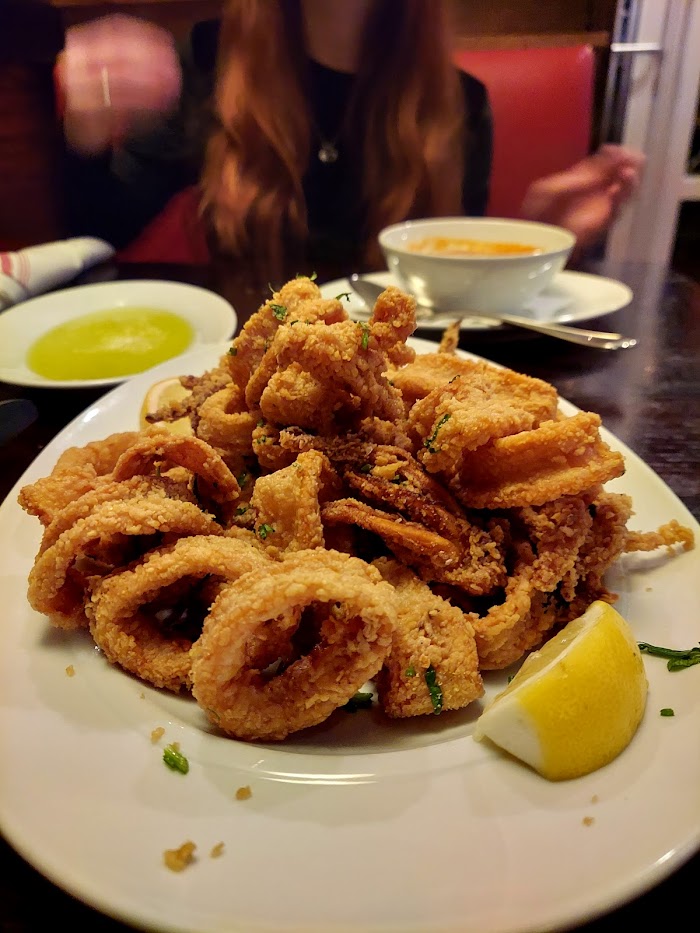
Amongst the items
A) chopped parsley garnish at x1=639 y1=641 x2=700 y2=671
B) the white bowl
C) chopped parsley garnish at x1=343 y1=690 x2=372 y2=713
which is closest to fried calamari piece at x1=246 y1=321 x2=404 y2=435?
chopped parsley garnish at x1=343 y1=690 x2=372 y2=713

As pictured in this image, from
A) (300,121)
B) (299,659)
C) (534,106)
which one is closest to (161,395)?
(299,659)

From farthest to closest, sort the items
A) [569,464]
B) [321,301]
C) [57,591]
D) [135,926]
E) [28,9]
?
[28,9]
[321,301]
[569,464]
[57,591]
[135,926]

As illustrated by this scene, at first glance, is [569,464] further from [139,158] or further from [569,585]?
[139,158]

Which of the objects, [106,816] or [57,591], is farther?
[57,591]

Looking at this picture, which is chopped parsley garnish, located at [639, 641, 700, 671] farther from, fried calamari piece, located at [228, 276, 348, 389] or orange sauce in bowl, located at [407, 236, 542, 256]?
orange sauce in bowl, located at [407, 236, 542, 256]

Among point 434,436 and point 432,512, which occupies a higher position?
→ point 434,436

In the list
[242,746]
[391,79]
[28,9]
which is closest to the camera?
[242,746]

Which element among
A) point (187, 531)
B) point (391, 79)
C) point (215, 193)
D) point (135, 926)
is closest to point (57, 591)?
point (187, 531)

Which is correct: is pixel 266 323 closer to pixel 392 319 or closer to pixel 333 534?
pixel 392 319
